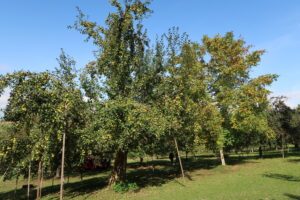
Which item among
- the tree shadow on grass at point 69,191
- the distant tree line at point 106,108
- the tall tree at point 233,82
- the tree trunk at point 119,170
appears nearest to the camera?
the distant tree line at point 106,108

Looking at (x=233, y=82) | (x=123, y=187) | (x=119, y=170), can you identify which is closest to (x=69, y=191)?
(x=119, y=170)

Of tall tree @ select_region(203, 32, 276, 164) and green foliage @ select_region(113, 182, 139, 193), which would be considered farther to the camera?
tall tree @ select_region(203, 32, 276, 164)

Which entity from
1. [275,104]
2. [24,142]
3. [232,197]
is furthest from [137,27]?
[275,104]

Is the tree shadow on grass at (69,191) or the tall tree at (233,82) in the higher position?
the tall tree at (233,82)

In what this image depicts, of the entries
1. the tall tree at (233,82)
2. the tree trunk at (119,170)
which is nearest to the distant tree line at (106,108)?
the tree trunk at (119,170)

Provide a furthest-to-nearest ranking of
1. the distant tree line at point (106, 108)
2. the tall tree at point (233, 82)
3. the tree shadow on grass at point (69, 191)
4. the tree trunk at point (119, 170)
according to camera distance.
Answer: the tall tree at point (233, 82) → the tree trunk at point (119, 170) → the tree shadow on grass at point (69, 191) → the distant tree line at point (106, 108)

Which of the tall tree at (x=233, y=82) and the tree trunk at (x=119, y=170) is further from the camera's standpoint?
the tall tree at (x=233, y=82)

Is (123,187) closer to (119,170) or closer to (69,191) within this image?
(119,170)

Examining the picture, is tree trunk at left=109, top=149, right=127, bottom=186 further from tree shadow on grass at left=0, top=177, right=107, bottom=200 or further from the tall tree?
the tall tree

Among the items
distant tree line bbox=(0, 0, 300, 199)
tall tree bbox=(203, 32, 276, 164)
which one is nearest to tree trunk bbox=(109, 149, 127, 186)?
distant tree line bbox=(0, 0, 300, 199)

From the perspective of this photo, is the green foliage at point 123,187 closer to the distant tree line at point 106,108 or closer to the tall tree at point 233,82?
the distant tree line at point 106,108

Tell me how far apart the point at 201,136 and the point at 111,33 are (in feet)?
61.4

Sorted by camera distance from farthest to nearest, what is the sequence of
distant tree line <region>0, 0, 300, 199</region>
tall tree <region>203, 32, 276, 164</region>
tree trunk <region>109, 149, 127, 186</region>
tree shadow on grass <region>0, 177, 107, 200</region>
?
tall tree <region>203, 32, 276, 164</region> → tree trunk <region>109, 149, 127, 186</region> → tree shadow on grass <region>0, 177, 107, 200</region> → distant tree line <region>0, 0, 300, 199</region>

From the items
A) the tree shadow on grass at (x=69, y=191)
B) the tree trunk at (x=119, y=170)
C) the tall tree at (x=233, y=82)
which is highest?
the tall tree at (x=233, y=82)
